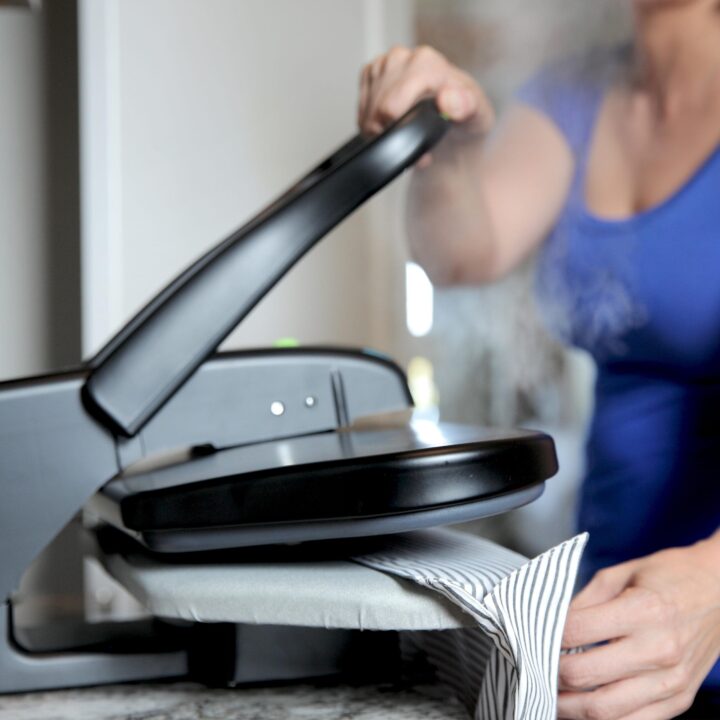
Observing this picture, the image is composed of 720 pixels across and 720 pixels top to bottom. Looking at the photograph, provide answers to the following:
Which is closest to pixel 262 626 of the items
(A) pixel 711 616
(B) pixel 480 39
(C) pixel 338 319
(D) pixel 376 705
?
(D) pixel 376 705

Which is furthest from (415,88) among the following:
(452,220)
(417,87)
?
(452,220)

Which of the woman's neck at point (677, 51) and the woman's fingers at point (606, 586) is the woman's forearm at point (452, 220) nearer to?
the woman's neck at point (677, 51)

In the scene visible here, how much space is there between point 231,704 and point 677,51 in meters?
0.71

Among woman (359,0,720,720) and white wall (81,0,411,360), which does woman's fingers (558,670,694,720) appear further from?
white wall (81,0,411,360)

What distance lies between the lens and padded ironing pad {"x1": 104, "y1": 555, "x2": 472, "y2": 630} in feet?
1.07

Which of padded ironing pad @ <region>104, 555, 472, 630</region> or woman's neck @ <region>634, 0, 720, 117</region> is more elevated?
woman's neck @ <region>634, 0, 720, 117</region>

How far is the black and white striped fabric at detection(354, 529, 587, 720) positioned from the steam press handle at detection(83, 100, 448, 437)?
0.12 metres

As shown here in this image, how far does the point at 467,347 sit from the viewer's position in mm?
1099

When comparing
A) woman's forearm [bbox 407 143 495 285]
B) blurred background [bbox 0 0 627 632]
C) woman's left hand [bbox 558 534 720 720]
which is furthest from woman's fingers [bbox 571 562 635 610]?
blurred background [bbox 0 0 627 632]

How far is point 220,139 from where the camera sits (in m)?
0.97

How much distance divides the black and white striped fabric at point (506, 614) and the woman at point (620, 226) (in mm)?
228

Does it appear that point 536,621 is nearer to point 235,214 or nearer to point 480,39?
point 235,214

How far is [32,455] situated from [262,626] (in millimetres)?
118

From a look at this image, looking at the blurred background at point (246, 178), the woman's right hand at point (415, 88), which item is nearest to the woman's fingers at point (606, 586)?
the woman's right hand at point (415, 88)
